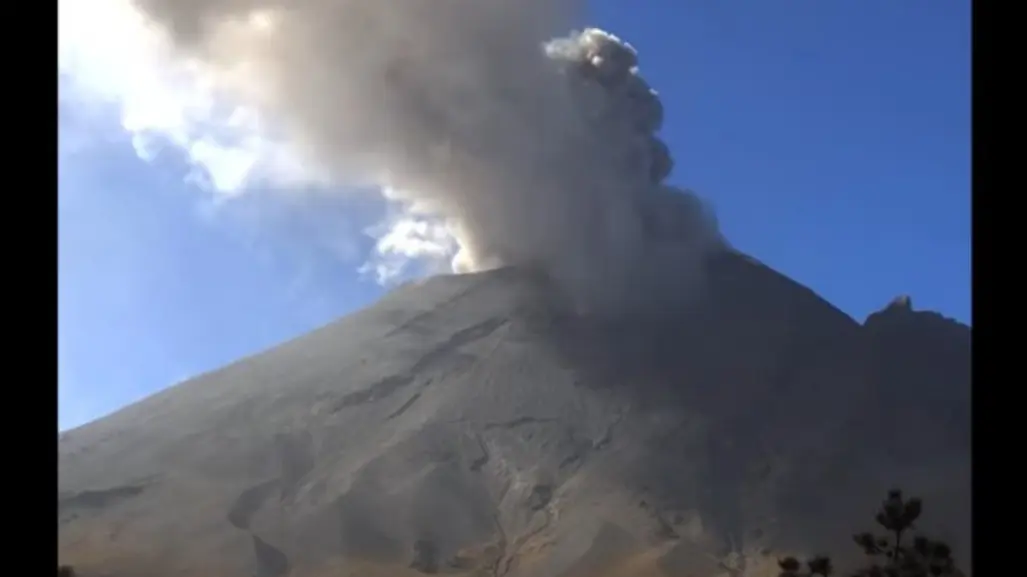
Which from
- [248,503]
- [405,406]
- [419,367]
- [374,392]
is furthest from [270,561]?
[419,367]

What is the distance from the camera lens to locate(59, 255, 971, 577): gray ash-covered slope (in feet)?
197

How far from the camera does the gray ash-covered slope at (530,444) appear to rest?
197ft

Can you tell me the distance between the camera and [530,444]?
68.1 meters

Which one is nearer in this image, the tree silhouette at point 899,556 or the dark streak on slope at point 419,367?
the tree silhouette at point 899,556

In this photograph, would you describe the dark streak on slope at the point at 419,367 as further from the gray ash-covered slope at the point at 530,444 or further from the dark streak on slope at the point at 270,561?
the dark streak on slope at the point at 270,561

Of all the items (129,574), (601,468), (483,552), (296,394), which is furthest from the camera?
(296,394)

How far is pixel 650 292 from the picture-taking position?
3314 inches

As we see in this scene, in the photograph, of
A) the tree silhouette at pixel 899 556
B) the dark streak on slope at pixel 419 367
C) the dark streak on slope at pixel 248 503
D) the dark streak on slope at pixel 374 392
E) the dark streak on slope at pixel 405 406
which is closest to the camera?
the tree silhouette at pixel 899 556

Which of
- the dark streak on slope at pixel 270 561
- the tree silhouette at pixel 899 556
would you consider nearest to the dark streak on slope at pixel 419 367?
the dark streak on slope at pixel 270 561

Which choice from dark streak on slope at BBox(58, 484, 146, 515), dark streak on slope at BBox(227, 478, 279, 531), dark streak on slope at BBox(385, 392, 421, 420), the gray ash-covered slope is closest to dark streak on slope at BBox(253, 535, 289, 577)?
the gray ash-covered slope

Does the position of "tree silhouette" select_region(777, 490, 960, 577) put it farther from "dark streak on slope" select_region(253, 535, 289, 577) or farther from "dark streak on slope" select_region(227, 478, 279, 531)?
"dark streak on slope" select_region(227, 478, 279, 531)
